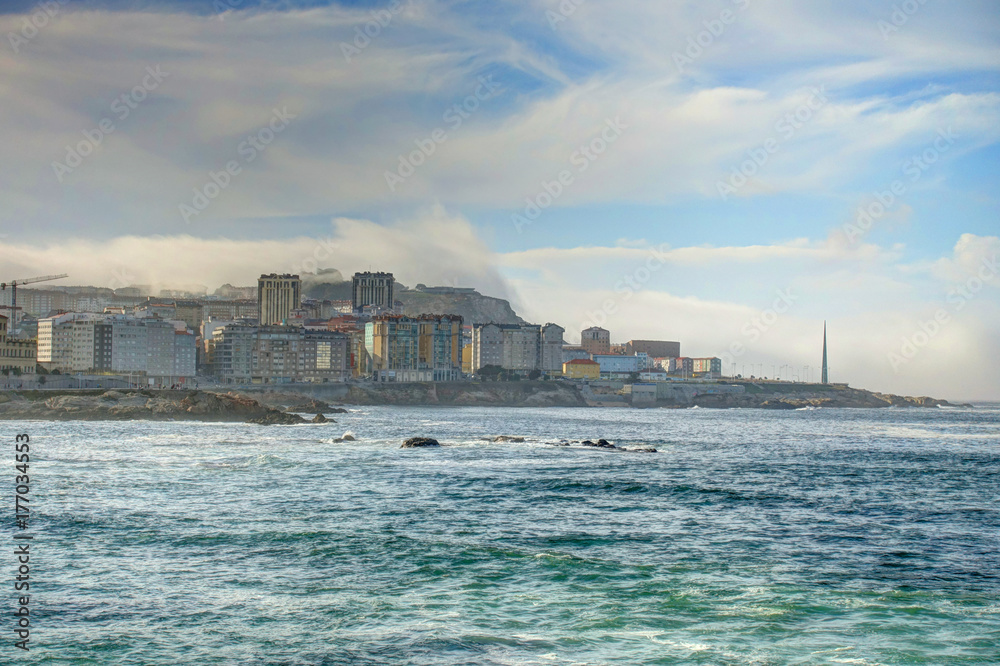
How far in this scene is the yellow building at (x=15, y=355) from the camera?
142 metres

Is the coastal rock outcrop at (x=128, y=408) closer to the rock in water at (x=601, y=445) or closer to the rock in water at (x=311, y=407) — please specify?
the rock in water at (x=311, y=407)

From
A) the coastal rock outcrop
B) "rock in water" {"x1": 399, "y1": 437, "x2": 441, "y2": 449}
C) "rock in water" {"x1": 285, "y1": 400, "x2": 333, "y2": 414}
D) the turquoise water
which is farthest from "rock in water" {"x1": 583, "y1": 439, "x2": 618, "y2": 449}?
"rock in water" {"x1": 285, "y1": 400, "x2": 333, "y2": 414}

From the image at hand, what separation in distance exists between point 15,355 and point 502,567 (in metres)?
148

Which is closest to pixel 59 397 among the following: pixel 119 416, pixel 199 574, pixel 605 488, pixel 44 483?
pixel 119 416

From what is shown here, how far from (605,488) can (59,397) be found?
8612 centimetres

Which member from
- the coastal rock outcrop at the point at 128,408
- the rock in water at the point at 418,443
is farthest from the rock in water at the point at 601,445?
the coastal rock outcrop at the point at 128,408

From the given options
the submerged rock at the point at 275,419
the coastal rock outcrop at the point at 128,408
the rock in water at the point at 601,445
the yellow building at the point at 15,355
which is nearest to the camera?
the rock in water at the point at 601,445

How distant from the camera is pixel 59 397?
105 m

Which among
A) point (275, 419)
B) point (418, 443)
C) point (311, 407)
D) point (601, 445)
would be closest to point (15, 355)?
point (311, 407)

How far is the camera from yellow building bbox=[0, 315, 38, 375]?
14188 centimetres

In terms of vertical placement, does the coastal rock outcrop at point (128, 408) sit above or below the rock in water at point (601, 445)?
above

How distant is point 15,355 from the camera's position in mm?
147500

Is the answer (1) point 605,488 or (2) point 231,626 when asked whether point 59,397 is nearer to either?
(1) point 605,488

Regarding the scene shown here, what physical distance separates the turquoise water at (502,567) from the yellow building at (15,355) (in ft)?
353
